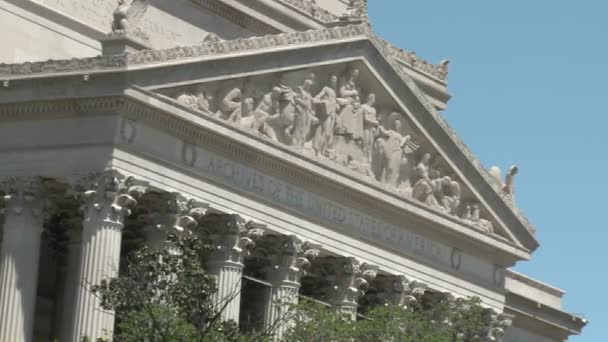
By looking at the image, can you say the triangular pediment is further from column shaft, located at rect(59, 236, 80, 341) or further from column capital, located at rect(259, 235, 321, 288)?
column shaft, located at rect(59, 236, 80, 341)

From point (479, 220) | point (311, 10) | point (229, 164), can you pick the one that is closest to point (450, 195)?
point (479, 220)

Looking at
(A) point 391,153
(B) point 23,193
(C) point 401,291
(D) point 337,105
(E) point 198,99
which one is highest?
(D) point 337,105

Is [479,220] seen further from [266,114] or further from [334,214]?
[266,114]

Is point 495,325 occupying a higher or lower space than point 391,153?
lower

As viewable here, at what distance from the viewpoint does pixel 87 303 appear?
7719 cm

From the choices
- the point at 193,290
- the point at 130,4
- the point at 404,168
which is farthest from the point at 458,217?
the point at 193,290

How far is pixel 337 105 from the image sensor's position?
87.8 metres

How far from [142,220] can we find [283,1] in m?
23.8

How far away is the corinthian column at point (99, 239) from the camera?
77.0m

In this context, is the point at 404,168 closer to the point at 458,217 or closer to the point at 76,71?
the point at 458,217

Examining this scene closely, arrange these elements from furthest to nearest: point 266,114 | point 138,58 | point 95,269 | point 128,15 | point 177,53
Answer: point 266,114 → point 177,53 → point 128,15 → point 138,58 → point 95,269

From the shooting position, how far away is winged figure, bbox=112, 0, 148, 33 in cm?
7931

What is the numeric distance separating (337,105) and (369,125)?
6.08 feet

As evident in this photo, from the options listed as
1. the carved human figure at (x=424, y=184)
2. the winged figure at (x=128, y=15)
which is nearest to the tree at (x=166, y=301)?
the winged figure at (x=128, y=15)
